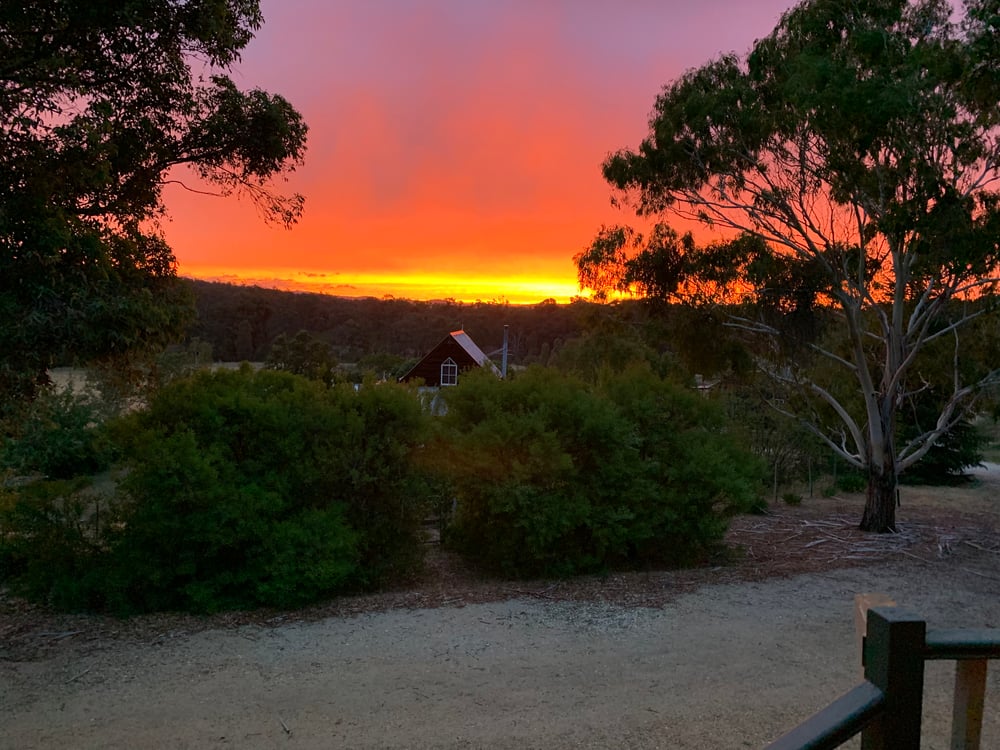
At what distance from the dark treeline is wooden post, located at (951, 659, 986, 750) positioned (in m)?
44.5

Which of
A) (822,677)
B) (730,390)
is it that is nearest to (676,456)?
(822,677)

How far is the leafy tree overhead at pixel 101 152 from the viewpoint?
5.45 m

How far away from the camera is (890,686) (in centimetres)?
183

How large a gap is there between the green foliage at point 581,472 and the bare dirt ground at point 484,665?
437 millimetres

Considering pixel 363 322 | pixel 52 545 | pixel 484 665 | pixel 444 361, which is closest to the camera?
pixel 484 665

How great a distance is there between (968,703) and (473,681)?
3.78 meters

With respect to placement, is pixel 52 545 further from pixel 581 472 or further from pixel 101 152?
pixel 581 472

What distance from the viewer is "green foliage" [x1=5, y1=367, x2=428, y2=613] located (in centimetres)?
683

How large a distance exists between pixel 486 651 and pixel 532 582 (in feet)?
7.24

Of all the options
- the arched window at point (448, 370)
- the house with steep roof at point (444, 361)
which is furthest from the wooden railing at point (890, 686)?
the arched window at point (448, 370)

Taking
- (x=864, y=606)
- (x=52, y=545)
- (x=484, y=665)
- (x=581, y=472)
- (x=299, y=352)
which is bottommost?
(x=484, y=665)

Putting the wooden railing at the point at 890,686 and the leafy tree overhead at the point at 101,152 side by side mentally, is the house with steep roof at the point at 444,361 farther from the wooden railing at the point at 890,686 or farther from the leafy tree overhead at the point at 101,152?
the wooden railing at the point at 890,686

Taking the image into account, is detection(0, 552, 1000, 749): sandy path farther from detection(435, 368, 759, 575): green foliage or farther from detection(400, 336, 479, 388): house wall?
detection(400, 336, 479, 388): house wall

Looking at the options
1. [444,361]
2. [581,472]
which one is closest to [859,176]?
[581,472]
